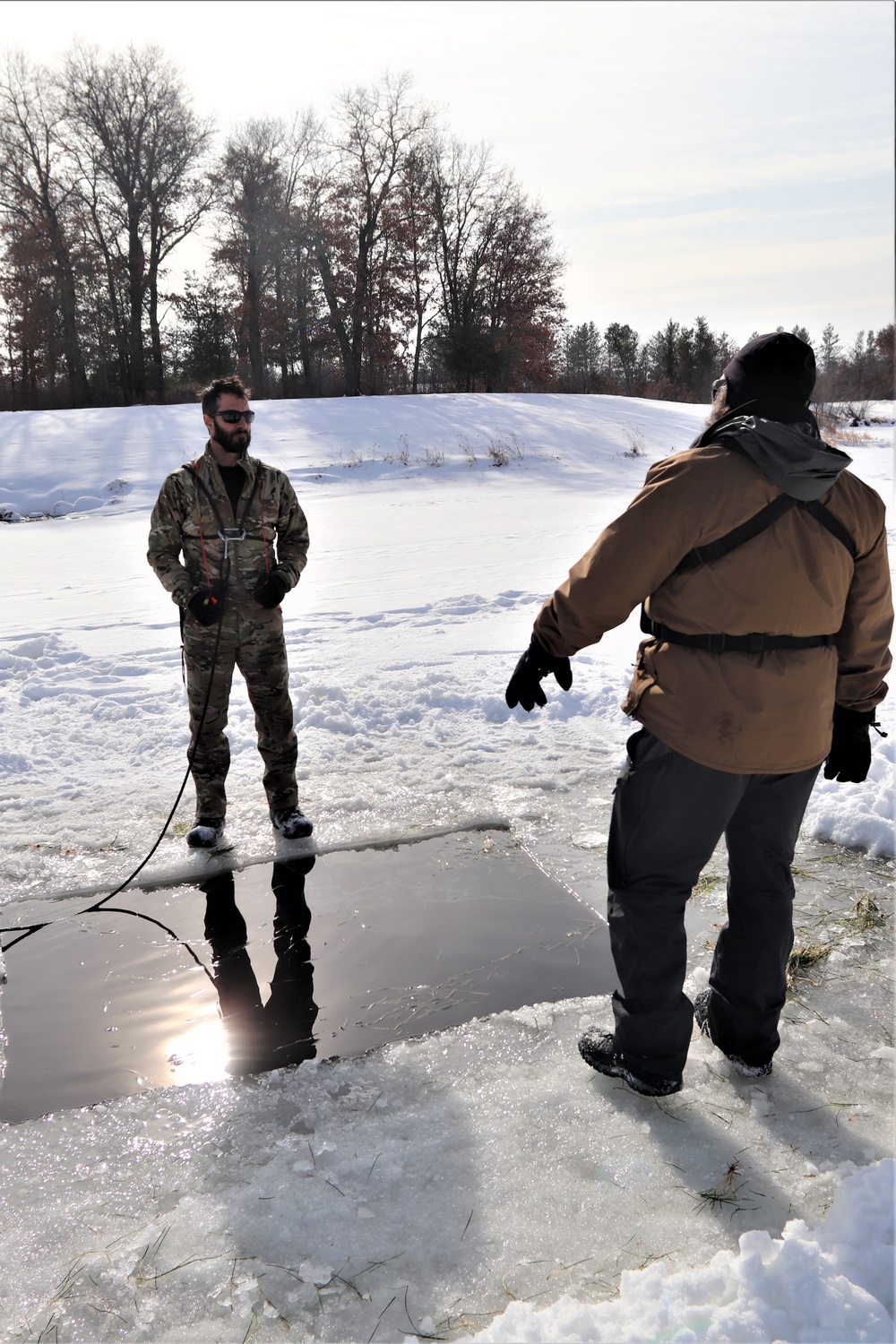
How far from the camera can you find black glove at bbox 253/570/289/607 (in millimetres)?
4070

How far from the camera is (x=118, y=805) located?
183 inches

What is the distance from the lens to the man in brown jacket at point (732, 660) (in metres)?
2.15

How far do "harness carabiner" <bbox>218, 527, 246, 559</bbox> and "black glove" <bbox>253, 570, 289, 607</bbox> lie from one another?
0.21 metres

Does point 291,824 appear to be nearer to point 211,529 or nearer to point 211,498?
point 211,529

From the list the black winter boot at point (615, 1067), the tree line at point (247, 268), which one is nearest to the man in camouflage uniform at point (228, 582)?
the black winter boot at point (615, 1067)

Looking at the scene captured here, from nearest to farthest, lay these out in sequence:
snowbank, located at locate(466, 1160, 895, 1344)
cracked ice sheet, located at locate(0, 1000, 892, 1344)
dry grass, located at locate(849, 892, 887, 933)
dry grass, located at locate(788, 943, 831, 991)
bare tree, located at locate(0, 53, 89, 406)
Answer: snowbank, located at locate(466, 1160, 895, 1344)
cracked ice sheet, located at locate(0, 1000, 892, 1344)
dry grass, located at locate(788, 943, 831, 991)
dry grass, located at locate(849, 892, 887, 933)
bare tree, located at locate(0, 53, 89, 406)

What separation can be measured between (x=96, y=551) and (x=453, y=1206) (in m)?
10.3

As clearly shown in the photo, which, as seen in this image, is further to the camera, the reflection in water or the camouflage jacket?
the camouflage jacket

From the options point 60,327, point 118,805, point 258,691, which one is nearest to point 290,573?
point 258,691

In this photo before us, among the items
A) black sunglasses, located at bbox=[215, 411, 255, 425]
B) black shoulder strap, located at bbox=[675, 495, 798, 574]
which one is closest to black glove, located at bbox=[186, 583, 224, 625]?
black sunglasses, located at bbox=[215, 411, 255, 425]

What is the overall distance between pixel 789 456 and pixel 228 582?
2686mm

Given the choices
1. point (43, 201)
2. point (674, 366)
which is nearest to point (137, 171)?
point (43, 201)

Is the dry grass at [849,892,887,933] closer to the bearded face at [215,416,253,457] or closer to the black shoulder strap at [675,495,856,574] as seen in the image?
the black shoulder strap at [675,495,856,574]

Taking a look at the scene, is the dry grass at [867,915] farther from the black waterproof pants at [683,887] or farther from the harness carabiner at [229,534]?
the harness carabiner at [229,534]
